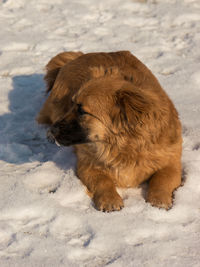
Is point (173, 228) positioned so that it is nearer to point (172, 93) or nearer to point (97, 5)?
point (172, 93)

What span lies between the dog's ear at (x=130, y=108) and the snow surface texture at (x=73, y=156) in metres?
0.70

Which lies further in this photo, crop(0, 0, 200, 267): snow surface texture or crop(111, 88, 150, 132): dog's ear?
crop(111, 88, 150, 132): dog's ear

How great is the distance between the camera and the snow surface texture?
3045 millimetres

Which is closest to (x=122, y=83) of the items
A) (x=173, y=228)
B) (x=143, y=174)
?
(x=143, y=174)

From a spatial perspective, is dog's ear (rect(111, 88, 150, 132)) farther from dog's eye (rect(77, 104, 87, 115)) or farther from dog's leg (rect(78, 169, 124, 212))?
dog's leg (rect(78, 169, 124, 212))

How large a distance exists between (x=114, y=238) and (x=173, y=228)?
47 centimetres

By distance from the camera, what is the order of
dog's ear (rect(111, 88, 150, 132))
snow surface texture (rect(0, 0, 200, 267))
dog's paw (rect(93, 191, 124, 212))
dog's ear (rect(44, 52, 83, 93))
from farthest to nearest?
dog's ear (rect(44, 52, 83, 93)) < dog's paw (rect(93, 191, 124, 212)) < dog's ear (rect(111, 88, 150, 132)) < snow surface texture (rect(0, 0, 200, 267))

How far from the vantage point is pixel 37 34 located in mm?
6875

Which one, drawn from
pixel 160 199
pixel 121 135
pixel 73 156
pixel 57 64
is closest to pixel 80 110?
pixel 121 135

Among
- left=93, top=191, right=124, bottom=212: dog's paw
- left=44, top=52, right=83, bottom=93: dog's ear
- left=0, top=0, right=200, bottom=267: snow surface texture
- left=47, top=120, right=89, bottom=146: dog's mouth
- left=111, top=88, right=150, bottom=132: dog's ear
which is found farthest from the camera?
left=44, top=52, right=83, bottom=93: dog's ear

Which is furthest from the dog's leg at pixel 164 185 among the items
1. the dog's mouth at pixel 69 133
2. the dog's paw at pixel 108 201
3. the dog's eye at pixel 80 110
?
the dog's eye at pixel 80 110

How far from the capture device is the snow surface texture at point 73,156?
304 centimetres

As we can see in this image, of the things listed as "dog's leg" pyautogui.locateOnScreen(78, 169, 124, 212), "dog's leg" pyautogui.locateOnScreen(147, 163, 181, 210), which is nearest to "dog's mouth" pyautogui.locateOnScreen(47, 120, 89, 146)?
"dog's leg" pyautogui.locateOnScreen(78, 169, 124, 212)

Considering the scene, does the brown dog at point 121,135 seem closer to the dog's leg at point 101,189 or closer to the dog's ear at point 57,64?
the dog's leg at point 101,189
